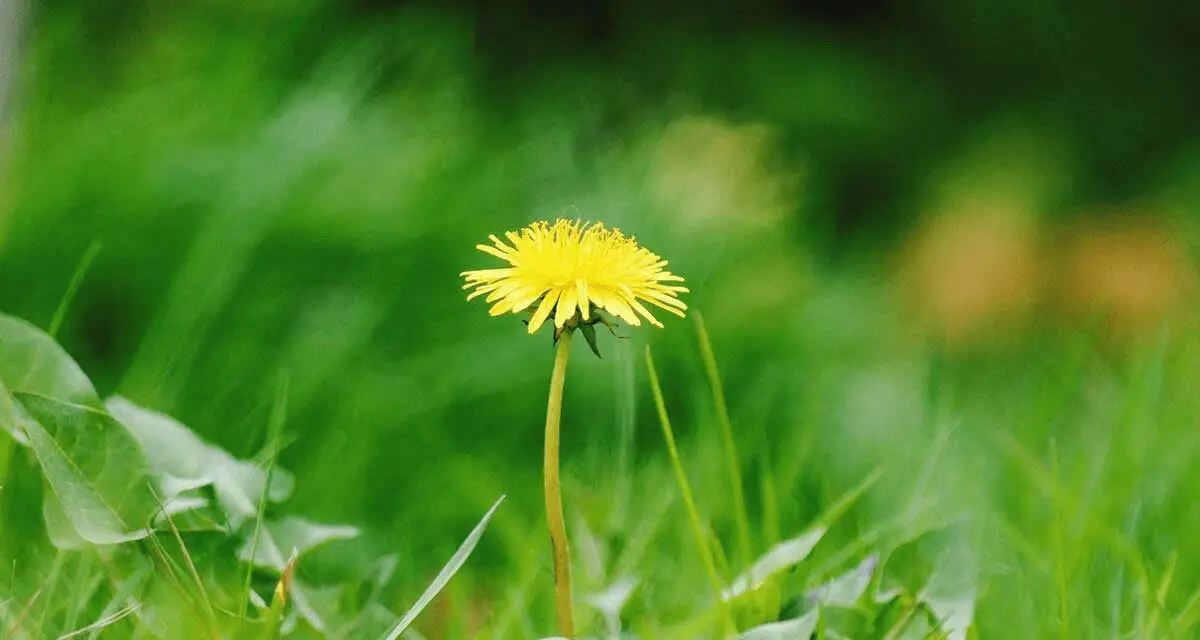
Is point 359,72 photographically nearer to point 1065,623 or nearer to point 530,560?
point 530,560

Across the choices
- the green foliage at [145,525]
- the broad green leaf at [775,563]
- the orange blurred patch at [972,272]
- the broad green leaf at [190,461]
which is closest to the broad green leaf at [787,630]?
the broad green leaf at [775,563]

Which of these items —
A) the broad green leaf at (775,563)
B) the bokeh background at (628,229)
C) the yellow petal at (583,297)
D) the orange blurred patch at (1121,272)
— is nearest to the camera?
the yellow petal at (583,297)

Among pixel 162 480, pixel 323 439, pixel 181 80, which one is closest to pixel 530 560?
pixel 162 480

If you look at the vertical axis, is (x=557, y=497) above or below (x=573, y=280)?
below

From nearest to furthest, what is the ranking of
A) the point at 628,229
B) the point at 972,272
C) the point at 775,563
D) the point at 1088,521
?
the point at 775,563, the point at 1088,521, the point at 628,229, the point at 972,272

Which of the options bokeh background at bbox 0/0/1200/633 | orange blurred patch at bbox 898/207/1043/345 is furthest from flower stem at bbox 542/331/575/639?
orange blurred patch at bbox 898/207/1043/345

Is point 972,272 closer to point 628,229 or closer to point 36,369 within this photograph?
point 628,229

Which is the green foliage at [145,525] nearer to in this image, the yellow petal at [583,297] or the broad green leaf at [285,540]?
the broad green leaf at [285,540]

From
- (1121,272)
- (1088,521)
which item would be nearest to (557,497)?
(1088,521)
